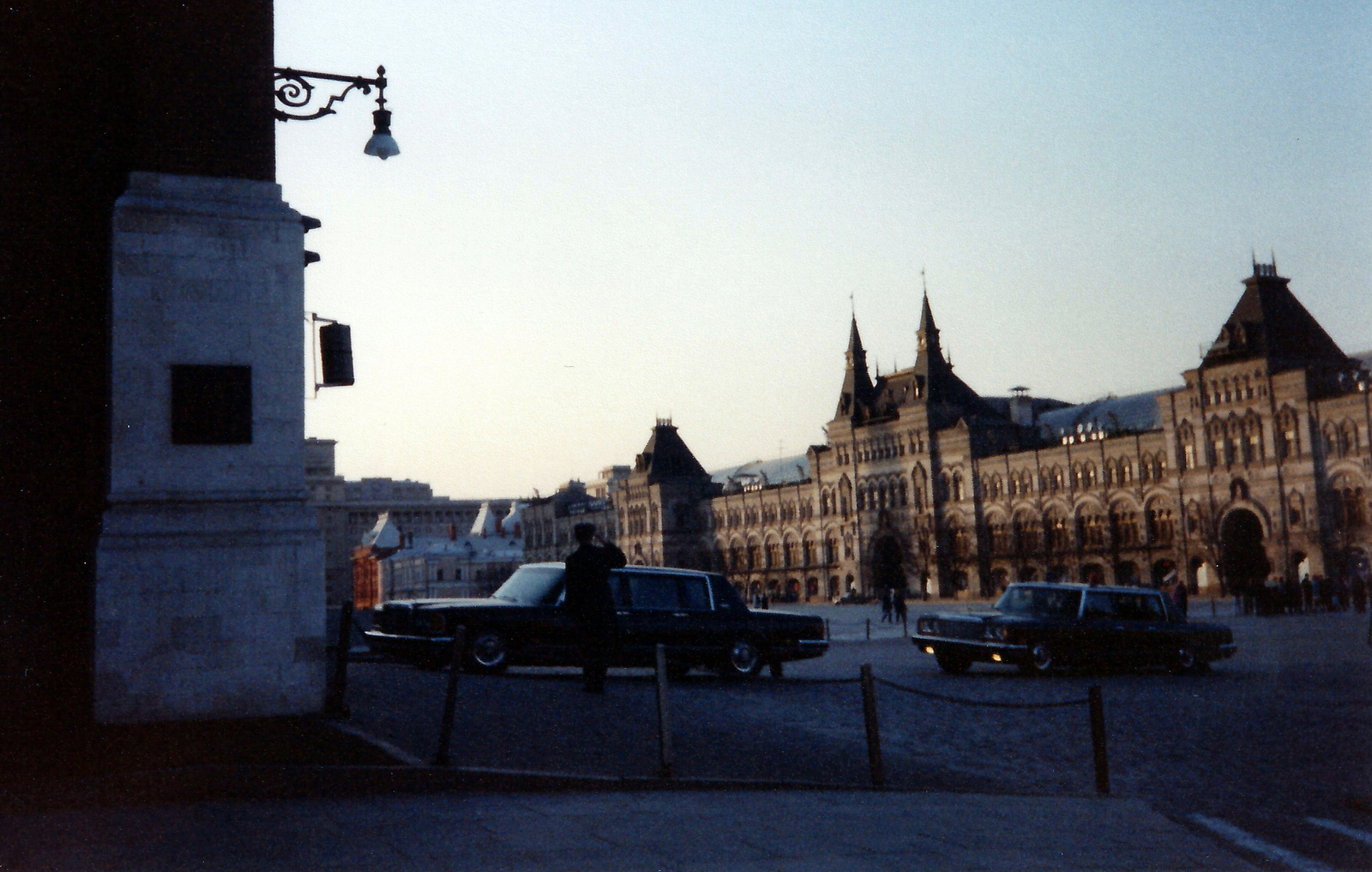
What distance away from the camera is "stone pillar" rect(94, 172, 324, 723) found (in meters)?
11.0

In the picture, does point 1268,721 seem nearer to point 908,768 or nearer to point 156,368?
point 908,768

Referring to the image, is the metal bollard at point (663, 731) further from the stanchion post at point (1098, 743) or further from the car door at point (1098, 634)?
the car door at point (1098, 634)

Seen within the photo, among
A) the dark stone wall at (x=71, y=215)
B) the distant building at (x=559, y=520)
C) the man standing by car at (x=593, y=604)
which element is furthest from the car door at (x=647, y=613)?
the distant building at (x=559, y=520)

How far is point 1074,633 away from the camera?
65.9ft

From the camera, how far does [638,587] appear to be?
17016 mm

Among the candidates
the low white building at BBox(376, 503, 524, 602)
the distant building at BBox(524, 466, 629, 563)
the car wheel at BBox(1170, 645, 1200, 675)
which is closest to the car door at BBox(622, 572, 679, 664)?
the car wheel at BBox(1170, 645, 1200, 675)

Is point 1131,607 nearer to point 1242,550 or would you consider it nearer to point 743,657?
point 743,657

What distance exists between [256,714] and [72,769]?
2.88 meters

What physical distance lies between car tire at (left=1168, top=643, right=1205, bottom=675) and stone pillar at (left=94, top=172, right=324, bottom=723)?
14329 millimetres

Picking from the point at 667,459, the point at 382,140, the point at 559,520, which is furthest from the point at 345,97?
the point at 559,520

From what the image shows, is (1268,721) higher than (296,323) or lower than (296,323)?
lower

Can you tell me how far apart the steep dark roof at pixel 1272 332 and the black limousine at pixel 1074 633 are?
55.4 meters

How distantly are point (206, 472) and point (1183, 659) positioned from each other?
1553cm

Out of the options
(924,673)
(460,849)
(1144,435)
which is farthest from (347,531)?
(460,849)
